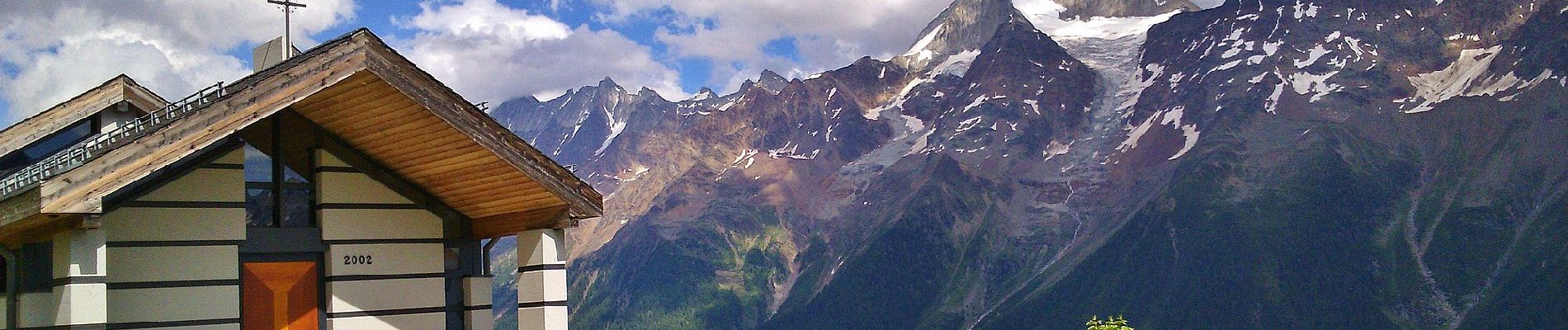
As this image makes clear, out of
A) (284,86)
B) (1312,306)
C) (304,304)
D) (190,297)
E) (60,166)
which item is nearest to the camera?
(60,166)

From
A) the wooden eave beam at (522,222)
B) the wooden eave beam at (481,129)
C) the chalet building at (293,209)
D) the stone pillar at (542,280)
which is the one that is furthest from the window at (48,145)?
the stone pillar at (542,280)

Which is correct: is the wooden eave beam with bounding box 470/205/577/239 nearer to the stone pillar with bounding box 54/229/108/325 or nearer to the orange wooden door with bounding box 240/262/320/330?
the orange wooden door with bounding box 240/262/320/330

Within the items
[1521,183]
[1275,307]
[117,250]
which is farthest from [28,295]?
[1521,183]

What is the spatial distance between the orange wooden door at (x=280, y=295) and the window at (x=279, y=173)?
501 mm

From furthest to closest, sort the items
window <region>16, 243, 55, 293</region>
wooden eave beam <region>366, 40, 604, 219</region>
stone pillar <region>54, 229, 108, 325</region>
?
wooden eave beam <region>366, 40, 604, 219</region> < window <region>16, 243, 55, 293</region> < stone pillar <region>54, 229, 108, 325</region>

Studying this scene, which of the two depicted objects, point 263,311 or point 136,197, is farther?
point 263,311

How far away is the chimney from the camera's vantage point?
17.0 meters

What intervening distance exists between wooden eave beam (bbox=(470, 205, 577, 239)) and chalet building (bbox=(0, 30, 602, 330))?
21 mm

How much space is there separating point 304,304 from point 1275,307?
183187 millimetres

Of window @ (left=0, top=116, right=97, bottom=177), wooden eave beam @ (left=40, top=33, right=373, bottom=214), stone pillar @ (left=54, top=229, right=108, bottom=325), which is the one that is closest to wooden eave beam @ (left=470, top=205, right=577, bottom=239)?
wooden eave beam @ (left=40, top=33, right=373, bottom=214)

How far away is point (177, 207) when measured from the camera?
51.1 ft

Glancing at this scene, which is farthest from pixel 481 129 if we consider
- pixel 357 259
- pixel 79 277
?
pixel 79 277

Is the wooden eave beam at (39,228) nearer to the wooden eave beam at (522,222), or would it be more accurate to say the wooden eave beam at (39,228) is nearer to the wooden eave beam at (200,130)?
the wooden eave beam at (200,130)

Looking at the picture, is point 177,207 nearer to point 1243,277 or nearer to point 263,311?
point 263,311
